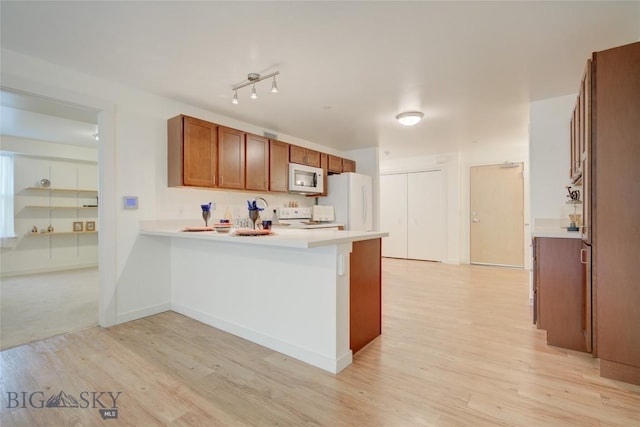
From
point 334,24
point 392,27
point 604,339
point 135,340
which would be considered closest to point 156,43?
point 334,24

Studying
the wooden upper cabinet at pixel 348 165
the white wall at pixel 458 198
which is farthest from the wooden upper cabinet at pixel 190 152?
the white wall at pixel 458 198

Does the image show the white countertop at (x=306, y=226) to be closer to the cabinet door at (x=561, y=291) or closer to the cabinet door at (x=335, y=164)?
the cabinet door at (x=335, y=164)

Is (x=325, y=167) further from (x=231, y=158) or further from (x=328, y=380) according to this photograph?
(x=328, y=380)

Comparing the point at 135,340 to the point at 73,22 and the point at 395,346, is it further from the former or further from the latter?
the point at 73,22

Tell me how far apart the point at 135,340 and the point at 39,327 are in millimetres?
1149

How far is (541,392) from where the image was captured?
1.78m

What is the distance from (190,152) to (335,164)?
2.84 m

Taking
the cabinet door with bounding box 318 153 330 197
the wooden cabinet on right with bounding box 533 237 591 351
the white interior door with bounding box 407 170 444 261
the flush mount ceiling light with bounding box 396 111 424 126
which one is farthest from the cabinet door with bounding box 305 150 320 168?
the wooden cabinet on right with bounding box 533 237 591 351

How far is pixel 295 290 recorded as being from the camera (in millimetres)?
2193

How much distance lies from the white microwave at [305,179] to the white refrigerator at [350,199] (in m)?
0.33

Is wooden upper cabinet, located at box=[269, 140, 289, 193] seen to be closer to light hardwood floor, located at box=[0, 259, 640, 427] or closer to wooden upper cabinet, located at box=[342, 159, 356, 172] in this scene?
wooden upper cabinet, located at box=[342, 159, 356, 172]

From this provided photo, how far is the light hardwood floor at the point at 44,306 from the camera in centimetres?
272

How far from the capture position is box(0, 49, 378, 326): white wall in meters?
2.67

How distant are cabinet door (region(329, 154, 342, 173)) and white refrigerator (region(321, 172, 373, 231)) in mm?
161
